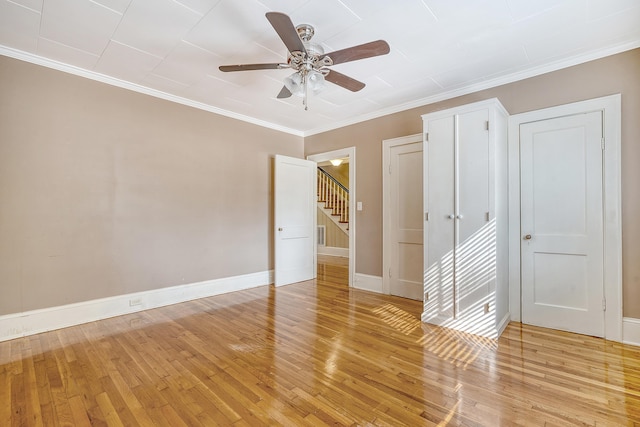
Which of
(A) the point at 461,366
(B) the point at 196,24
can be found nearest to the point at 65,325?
(B) the point at 196,24

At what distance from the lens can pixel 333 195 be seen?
27.3 ft

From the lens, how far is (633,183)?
2.64 metres

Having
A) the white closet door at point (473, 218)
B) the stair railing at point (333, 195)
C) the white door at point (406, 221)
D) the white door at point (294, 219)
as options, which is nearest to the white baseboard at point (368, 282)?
the white door at point (406, 221)

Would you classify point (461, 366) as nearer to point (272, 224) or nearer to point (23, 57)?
point (272, 224)

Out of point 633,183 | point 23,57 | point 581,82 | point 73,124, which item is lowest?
point 633,183

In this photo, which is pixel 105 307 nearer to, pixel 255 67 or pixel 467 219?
pixel 255 67

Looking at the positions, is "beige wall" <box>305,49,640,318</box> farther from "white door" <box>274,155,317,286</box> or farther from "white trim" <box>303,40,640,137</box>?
"white door" <box>274,155,317,286</box>

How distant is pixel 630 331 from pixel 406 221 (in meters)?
2.39

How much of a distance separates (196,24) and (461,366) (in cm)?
351

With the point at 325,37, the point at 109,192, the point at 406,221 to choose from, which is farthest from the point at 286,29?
the point at 406,221

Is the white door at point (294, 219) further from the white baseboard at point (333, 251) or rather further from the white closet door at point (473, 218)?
the white closet door at point (473, 218)

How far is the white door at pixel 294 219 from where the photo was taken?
15.7ft

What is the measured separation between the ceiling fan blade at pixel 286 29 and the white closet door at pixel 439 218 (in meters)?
1.81

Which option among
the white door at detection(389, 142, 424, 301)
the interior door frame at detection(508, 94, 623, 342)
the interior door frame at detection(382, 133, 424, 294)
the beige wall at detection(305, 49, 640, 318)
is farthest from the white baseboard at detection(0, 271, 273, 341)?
the interior door frame at detection(508, 94, 623, 342)
